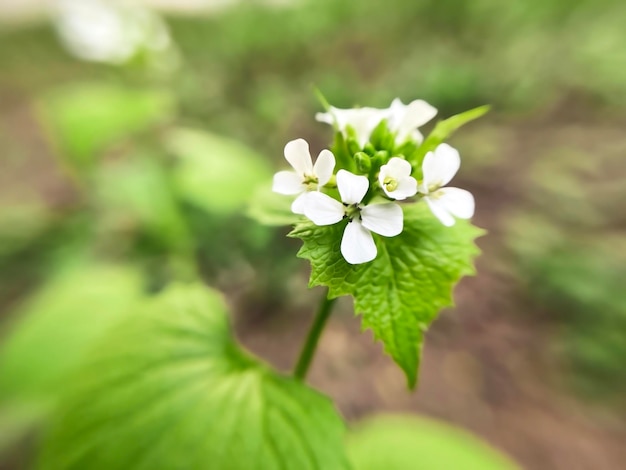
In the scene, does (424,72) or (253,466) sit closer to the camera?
(253,466)

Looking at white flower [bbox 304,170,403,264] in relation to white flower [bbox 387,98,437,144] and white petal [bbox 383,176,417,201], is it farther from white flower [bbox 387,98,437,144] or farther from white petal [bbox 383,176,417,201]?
white flower [bbox 387,98,437,144]

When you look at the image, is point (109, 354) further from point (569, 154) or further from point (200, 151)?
point (569, 154)

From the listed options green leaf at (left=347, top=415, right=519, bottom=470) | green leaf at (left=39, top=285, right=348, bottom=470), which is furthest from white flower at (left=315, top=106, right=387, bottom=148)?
green leaf at (left=347, top=415, right=519, bottom=470)

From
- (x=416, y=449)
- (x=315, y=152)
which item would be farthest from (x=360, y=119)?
(x=315, y=152)

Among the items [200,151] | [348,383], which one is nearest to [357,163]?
[348,383]

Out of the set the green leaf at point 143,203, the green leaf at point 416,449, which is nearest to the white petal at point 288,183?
the green leaf at point 416,449

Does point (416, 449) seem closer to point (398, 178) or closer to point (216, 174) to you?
point (398, 178)
